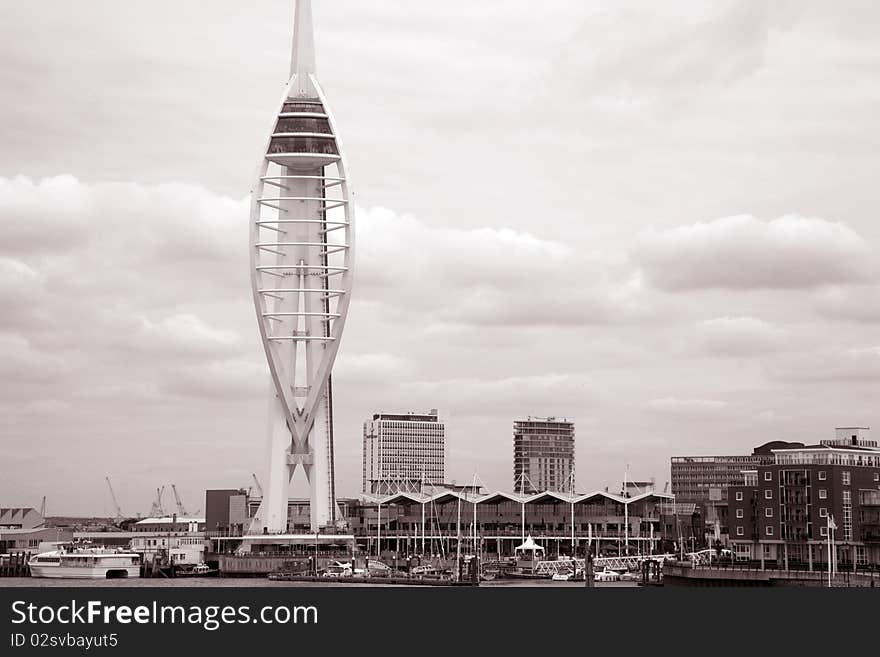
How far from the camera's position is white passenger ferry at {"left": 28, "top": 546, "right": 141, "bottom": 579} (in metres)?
136

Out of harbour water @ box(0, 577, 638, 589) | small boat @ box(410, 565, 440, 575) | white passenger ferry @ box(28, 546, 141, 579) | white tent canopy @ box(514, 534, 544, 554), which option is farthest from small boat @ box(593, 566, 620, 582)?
white passenger ferry @ box(28, 546, 141, 579)

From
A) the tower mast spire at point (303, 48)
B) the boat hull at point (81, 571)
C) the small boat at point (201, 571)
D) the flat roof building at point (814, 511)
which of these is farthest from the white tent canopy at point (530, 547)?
the tower mast spire at point (303, 48)

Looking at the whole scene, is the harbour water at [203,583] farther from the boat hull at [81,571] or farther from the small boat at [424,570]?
the small boat at [424,570]

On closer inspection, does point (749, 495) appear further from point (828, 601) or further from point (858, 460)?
point (828, 601)

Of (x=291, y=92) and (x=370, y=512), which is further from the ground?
(x=291, y=92)

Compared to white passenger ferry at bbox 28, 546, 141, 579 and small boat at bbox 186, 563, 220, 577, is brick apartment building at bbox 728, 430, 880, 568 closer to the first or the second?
small boat at bbox 186, 563, 220, 577

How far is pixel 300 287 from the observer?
153375 millimetres

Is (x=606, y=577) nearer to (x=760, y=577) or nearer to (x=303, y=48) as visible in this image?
(x=760, y=577)

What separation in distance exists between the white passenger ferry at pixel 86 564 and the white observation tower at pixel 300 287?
1659 centimetres

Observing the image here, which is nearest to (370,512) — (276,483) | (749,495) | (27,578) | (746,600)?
(276,483)

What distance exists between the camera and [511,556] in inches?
6816

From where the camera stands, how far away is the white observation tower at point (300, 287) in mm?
150375

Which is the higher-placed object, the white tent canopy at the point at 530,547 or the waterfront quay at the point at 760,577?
the white tent canopy at the point at 530,547

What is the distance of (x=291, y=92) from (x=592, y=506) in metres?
59.8
